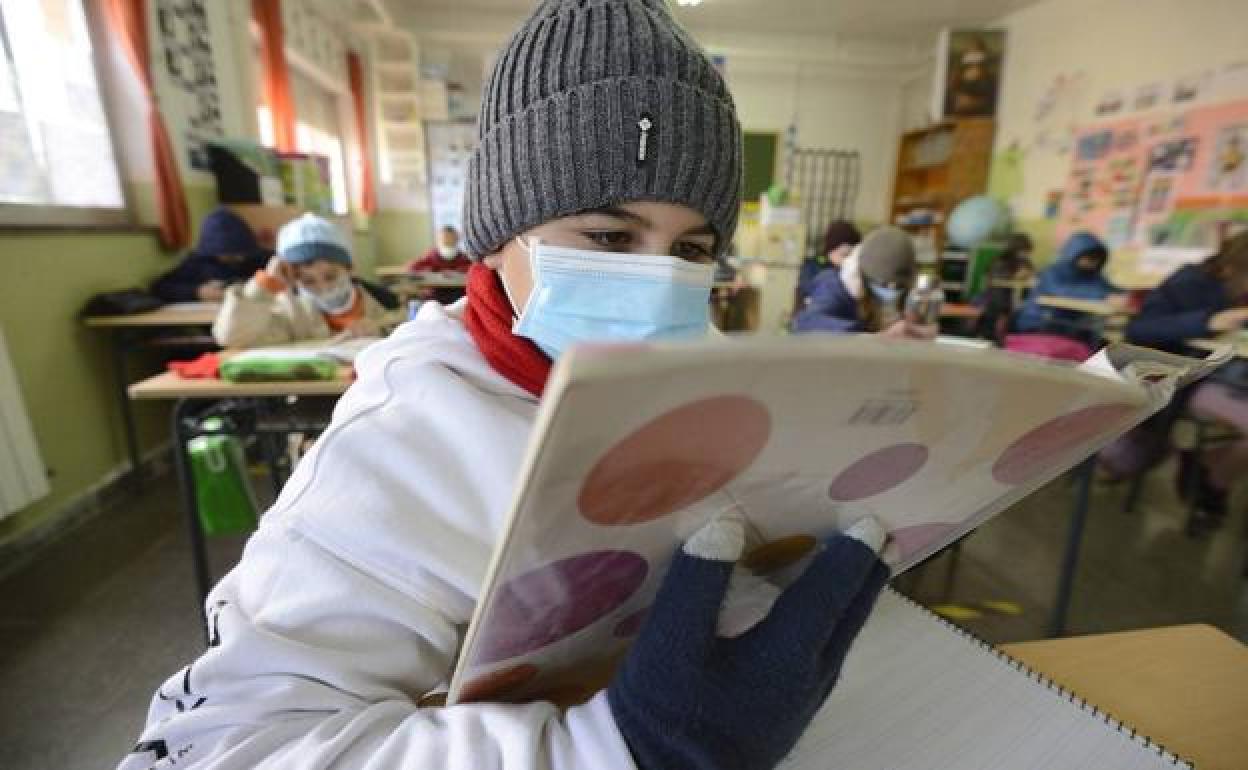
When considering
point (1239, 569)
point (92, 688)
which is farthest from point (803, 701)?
point (1239, 569)

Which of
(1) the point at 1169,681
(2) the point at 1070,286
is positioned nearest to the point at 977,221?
(2) the point at 1070,286

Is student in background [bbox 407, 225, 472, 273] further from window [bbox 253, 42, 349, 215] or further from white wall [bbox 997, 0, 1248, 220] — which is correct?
white wall [bbox 997, 0, 1248, 220]

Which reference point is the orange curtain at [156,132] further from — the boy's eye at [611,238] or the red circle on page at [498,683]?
the red circle on page at [498,683]

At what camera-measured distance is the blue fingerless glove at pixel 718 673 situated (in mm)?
320

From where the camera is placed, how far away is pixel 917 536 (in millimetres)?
431

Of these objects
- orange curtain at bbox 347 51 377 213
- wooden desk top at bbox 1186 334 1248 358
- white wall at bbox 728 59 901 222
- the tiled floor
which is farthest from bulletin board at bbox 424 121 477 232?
wooden desk top at bbox 1186 334 1248 358

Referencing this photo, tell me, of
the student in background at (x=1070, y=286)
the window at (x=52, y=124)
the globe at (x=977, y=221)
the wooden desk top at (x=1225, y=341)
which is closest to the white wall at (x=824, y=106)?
the globe at (x=977, y=221)

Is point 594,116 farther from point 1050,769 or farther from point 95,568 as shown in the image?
point 95,568

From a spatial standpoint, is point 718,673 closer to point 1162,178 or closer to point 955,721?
point 955,721

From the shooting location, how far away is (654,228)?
615 millimetres

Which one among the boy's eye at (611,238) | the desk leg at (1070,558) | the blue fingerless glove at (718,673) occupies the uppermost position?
the boy's eye at (611,238)

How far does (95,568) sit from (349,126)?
570cm

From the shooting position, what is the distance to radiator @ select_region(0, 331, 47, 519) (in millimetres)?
1834

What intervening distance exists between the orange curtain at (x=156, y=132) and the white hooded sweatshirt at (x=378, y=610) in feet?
9.90
